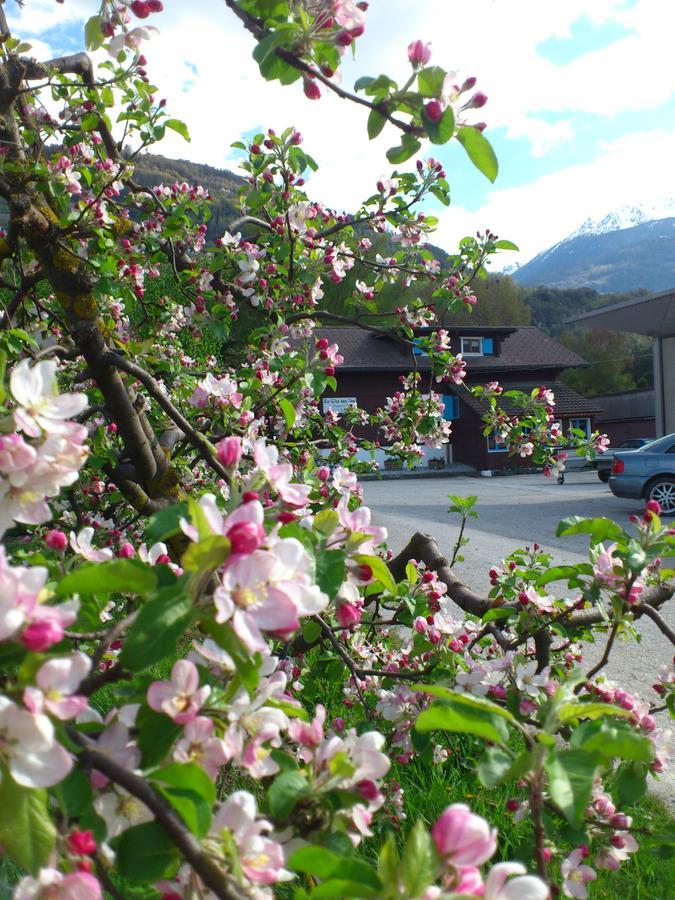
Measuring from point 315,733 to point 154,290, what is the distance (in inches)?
594

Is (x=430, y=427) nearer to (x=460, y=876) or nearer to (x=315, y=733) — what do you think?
(x=315, y=733)

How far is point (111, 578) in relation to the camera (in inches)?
24.9

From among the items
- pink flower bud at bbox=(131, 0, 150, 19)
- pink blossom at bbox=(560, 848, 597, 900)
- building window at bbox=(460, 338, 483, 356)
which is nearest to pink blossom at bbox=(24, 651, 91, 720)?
pink blossom at bbox=(560, 848, 597, 900)

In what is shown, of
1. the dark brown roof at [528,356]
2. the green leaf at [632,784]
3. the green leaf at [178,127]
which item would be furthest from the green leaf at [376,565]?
the dark brown roof at [528,356]

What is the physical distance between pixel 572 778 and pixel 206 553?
0.44 meters

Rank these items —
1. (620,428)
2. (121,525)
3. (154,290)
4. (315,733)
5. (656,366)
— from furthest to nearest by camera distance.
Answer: (620,428) → (656,366) → (154,290) → (121,525) → (315,733)

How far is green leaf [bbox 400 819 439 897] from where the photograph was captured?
581 mm

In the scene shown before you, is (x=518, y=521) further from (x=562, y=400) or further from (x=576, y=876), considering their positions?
(x=562, y=400)

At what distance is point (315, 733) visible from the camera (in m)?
0.89

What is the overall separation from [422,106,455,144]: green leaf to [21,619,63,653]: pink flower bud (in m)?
0.92

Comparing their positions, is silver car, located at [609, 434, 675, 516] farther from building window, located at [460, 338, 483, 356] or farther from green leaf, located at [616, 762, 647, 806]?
building window, located at [460, 338, 483, 356]

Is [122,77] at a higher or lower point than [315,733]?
higher

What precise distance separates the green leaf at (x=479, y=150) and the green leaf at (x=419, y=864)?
96cm

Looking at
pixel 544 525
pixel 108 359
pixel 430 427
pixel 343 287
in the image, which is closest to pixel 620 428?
pixel 343 287
